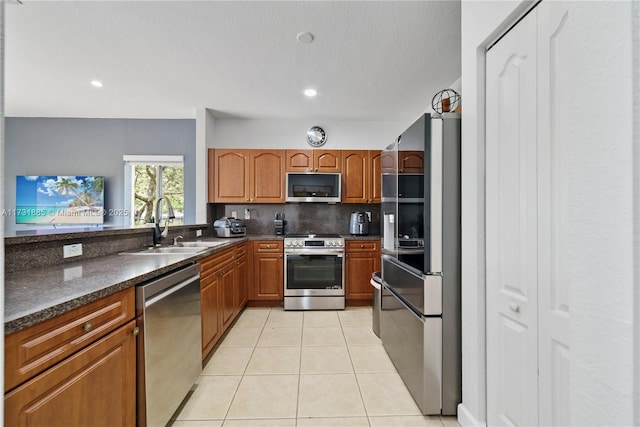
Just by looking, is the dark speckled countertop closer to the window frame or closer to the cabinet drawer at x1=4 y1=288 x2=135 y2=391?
the cabinet drawer at x1=4 y1=288 x2=135 y2=391

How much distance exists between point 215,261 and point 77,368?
4.76 ft

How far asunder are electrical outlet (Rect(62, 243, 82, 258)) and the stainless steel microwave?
2473 mm

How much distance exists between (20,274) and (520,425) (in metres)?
2.42

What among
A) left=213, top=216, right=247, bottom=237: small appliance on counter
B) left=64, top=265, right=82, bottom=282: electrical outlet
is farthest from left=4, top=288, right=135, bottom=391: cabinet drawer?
left=213, top=216, right=247, bottom=237: small appliance on counter

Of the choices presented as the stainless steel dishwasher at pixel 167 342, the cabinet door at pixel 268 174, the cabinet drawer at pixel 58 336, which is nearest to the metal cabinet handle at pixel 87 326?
the cabinet drawer at pixel 58 336

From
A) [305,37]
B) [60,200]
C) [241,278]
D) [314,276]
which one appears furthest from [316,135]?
[60,200]

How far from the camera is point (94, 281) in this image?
1200mm

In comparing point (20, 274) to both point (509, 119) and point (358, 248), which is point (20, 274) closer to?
point (509, 119)

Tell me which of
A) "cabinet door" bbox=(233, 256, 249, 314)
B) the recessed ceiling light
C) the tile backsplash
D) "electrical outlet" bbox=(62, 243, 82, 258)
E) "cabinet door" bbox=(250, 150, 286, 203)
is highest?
the recessed ceiling light

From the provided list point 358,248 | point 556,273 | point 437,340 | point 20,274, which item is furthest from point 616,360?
point 358,248

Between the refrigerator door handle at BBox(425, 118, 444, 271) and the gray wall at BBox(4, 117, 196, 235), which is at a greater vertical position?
the gray wall at BBox(4, 117, 196, 235)

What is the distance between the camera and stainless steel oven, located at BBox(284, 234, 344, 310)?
3.61 metres

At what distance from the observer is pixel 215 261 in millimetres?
2404

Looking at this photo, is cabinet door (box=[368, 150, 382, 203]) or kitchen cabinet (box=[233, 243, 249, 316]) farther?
cabinet door (box=[368, 150, 382, 203])
